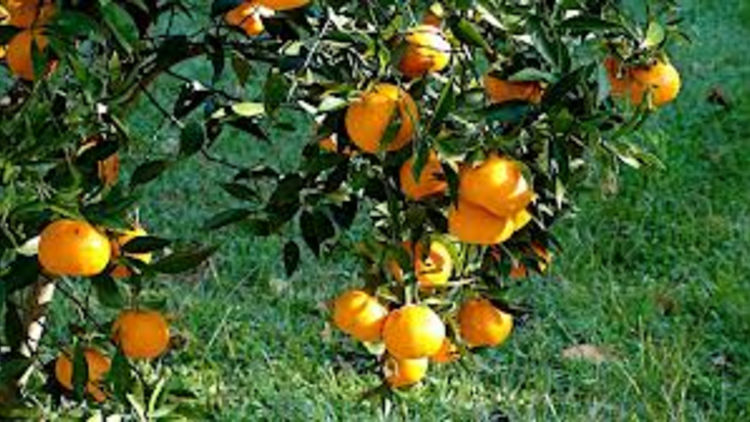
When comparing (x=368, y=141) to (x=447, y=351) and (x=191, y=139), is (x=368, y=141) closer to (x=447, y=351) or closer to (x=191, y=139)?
(x=191, y=139)

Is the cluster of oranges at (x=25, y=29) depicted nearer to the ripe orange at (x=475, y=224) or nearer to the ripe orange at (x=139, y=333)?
the ripe orange at (x=139, y=333)

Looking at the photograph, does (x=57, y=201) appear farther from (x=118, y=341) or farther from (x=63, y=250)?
(x=118, y=341)

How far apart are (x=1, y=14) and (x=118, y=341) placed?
0.34 metres

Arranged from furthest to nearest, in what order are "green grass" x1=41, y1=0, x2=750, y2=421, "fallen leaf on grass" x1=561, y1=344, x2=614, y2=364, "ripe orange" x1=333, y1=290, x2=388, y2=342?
1. "fallen leaf on grass" x1=561, y1=344, x2=614, y2=364
2. "green grass" x1=41, y1=0, x2=750, y2=421
3. "ripe orange" x1=333, y1=290, x2=388, y2=342

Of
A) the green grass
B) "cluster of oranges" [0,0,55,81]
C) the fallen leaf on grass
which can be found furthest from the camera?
the fallen leaf on grass

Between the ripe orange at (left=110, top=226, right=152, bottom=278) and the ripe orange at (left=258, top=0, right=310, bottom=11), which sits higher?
the ripe orange at (left=258, top=0, right=310, bottom=11)

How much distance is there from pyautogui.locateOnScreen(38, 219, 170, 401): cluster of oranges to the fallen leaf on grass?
1.37 meters

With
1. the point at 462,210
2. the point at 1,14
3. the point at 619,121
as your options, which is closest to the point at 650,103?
the point at 619,121

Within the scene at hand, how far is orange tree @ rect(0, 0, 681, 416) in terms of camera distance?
3.81 feet

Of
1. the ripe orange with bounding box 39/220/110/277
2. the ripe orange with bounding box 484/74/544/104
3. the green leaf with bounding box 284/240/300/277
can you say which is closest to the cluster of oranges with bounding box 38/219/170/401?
the ripe orange with bounding box 39/220/110/277

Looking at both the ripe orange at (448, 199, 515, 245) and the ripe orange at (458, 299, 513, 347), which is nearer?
the ripe orange at (448, 199, 515, 245)

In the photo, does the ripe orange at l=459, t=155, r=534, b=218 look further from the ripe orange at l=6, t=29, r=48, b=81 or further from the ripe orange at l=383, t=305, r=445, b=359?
the ripe orange at l=6, t=29, r=48, b=81

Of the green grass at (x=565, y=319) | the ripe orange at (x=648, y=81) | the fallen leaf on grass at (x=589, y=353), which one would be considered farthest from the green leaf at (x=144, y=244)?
the fallen leaf on grass at (x=589, y=353)

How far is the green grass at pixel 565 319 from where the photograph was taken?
2541 mm
